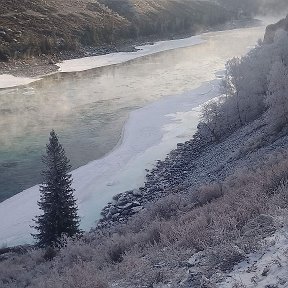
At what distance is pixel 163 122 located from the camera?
39219 mm

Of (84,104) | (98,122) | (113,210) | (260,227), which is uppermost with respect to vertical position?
(260,227)

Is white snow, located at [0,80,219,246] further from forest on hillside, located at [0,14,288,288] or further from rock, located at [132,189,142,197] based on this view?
forest on hillside, located at [0,14,288,288]

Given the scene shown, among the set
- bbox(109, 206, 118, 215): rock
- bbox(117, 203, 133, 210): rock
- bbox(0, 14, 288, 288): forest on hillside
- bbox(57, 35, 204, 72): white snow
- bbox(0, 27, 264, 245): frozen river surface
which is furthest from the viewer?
bbox(57, 35, 204, 72): white snow

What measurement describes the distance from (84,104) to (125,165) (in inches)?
694

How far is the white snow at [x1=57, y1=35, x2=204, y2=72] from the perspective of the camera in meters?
68.9

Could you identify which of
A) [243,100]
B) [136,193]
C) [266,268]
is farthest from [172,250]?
[243,100]

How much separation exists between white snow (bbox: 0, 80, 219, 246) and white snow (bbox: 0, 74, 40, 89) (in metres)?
20.2

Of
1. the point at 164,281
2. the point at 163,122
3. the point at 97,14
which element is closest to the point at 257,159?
the point at 164,281

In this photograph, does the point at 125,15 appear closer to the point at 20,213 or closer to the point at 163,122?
the point at 163,122

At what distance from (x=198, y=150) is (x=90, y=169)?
7.63m

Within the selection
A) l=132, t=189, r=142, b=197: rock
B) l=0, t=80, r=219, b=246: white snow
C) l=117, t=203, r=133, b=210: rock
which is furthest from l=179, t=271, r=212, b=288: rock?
l=132, t=189, r=142, b=197: rock

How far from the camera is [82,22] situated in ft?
300

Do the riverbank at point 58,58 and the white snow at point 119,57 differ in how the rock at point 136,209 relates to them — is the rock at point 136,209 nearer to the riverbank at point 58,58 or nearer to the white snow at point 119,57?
the riverbank at point 58,58

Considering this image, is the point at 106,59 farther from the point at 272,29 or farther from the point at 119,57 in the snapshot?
the point at 272,29
